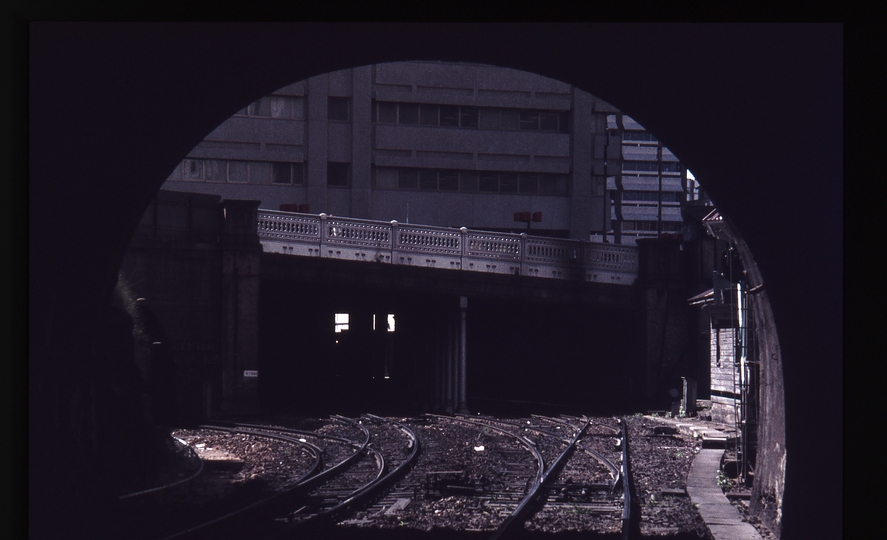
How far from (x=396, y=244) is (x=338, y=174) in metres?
15.7

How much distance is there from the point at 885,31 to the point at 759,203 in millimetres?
2171

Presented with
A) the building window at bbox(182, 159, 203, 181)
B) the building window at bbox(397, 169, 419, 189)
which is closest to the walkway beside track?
the building window at bbox(397, 169, 419, 189)

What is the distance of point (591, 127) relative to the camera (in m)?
43.4

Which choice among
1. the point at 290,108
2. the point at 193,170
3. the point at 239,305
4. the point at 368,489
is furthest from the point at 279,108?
the point at 368,489

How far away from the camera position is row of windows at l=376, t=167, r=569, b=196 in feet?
141

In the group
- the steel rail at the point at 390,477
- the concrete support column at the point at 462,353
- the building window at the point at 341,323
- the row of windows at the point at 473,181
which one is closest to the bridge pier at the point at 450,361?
the concrete support column at the point at 462,353

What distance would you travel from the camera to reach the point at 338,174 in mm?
42656

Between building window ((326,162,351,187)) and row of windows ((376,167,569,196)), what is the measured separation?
1462 millimetres

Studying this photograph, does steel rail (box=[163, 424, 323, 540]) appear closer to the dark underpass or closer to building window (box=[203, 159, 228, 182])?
the dark underpass

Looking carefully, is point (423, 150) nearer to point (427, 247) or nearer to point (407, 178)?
point (407, 178)

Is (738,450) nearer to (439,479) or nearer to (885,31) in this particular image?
(439,479)

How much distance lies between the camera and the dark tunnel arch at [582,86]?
700cm

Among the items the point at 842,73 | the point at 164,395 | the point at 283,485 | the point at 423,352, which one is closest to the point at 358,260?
the point at 423,352

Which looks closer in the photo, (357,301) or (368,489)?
(368,489)
